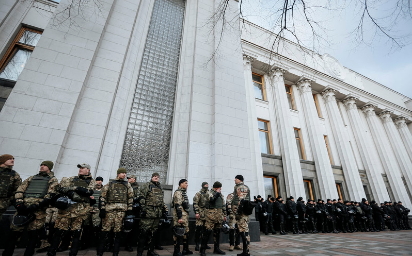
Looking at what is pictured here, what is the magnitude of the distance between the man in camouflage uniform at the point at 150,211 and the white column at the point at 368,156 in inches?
766

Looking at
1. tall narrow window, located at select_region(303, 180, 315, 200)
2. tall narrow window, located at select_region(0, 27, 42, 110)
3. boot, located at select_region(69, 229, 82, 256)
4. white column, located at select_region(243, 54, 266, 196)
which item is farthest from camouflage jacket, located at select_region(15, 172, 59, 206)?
tall narrow window, located at select_region(303, 180, 315, 200)

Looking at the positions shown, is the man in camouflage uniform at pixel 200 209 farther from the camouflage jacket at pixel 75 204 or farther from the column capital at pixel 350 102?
the column capital at pixel 350 102

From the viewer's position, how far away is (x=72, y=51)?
21.6 ft

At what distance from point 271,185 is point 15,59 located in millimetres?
15429

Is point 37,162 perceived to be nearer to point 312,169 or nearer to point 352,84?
point 312,169

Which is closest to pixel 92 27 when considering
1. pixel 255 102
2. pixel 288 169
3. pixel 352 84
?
pixel 255 102

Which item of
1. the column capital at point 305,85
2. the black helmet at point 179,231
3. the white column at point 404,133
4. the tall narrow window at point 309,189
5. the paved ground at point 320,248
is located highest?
the column capital at point 305,85

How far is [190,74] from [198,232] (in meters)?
Result: 6.61

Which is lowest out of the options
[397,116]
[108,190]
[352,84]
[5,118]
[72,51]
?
[108,190]

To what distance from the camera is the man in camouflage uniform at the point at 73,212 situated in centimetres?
354

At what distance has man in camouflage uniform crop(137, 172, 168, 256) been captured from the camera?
156 inches

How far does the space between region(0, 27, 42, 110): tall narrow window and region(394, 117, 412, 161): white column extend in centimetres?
3358

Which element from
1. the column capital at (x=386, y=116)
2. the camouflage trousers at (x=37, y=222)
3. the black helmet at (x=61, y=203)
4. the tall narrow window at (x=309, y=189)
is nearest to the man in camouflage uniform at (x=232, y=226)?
the black helmet at (x=61, y=203)

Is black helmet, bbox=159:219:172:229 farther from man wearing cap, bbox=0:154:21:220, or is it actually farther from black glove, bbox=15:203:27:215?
man wearing cap, bbox=0:154:21:220
